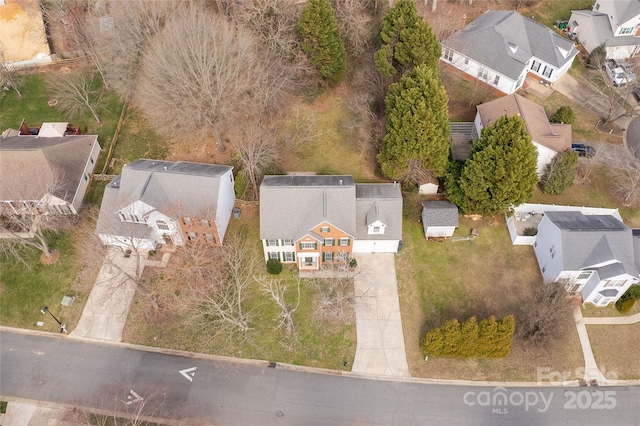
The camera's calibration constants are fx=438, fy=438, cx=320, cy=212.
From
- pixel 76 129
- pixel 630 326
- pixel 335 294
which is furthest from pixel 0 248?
pixel 630 326

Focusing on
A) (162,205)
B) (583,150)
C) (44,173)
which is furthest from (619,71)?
(44,173)

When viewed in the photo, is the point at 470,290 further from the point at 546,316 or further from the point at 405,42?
the point at 405,42

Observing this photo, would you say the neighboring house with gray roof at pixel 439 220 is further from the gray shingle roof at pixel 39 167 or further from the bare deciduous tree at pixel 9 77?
the bare deciduous tree at pixel 9 77

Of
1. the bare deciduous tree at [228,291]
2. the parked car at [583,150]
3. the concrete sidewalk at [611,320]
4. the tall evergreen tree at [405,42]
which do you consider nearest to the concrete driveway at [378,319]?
the bare deciduous tree at [228,291]

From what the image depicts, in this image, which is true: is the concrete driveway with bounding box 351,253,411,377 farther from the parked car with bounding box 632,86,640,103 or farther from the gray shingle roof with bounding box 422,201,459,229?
the parked car with bounding box 632,86,640,103

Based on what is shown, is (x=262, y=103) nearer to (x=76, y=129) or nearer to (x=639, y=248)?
(x=76, y=129)

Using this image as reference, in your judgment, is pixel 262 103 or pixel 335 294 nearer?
pixel 335 294

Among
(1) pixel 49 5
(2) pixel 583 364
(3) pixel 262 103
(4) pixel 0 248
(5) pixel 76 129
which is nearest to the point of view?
(2) pixel 583 364
